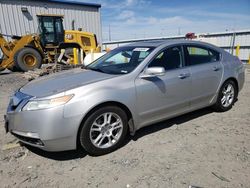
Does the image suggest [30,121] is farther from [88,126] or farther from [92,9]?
[92,9]

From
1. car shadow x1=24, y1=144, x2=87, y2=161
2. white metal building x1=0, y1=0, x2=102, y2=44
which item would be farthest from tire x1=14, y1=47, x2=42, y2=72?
car shadow x1=24, y1=144, x2=87, y2=161

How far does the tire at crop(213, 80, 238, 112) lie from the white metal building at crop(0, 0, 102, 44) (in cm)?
1722

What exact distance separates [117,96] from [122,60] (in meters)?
1.23

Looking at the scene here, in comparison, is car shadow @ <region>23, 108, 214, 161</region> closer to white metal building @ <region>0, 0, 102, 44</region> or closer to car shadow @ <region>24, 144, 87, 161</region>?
car shadow @ <region>24, 144, 87, 161</region>

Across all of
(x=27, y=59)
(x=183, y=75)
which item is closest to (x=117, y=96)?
(x=183, y=75)

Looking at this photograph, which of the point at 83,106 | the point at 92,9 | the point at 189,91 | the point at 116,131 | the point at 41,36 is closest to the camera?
the point at 83,106

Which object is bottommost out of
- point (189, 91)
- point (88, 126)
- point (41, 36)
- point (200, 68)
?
point (88, 126)

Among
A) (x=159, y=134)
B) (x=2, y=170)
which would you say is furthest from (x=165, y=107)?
(x=2, y=170)

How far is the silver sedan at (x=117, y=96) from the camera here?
110 inches

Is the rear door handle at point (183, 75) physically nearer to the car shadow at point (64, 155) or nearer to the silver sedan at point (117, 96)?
the silver sedan at point (117, 96)

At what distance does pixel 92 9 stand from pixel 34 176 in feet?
68.0

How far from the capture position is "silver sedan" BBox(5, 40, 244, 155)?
2805 millimetres

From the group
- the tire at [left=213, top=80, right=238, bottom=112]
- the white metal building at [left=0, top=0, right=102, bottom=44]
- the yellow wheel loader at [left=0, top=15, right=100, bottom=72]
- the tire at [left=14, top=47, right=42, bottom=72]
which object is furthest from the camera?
the white metal building at [left=0, top=0, right=102, bottom=44]

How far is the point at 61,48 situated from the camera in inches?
540
